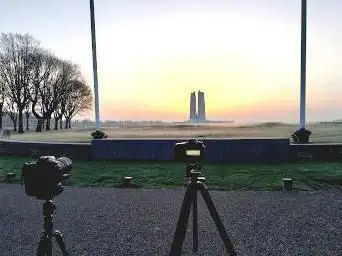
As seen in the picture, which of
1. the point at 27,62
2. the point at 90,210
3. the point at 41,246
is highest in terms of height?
the point at 27,62

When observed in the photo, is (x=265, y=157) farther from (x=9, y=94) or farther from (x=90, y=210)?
(x=9, y=94)

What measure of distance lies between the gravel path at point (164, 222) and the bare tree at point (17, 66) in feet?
158

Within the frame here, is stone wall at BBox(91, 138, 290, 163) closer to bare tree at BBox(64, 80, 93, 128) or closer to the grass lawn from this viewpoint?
the grass lawn

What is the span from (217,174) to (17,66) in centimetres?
4897

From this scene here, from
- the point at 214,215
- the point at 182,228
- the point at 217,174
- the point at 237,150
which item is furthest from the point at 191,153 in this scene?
the point at 237,150

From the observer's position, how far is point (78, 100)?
236ft

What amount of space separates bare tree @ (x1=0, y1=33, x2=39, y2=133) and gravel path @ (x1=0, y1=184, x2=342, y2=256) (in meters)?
48.3

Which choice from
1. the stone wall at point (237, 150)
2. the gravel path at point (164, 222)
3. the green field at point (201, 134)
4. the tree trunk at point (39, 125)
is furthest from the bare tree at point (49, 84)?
the gravel path at point (164, 222)

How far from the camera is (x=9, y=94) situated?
53.8 metres

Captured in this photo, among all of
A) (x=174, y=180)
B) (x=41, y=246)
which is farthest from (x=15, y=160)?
(x=41, y=246)

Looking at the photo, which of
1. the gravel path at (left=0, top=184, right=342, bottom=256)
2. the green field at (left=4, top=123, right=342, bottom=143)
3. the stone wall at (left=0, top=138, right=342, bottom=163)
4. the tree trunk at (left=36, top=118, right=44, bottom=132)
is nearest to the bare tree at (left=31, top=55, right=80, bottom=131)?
the tree trunk at (left=36, top=118, right=44, bottom=132)

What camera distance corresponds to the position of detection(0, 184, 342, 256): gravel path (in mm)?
5219

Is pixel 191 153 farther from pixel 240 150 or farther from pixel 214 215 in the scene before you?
pixel 240 150

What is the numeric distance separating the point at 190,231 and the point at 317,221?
2.23 metres
